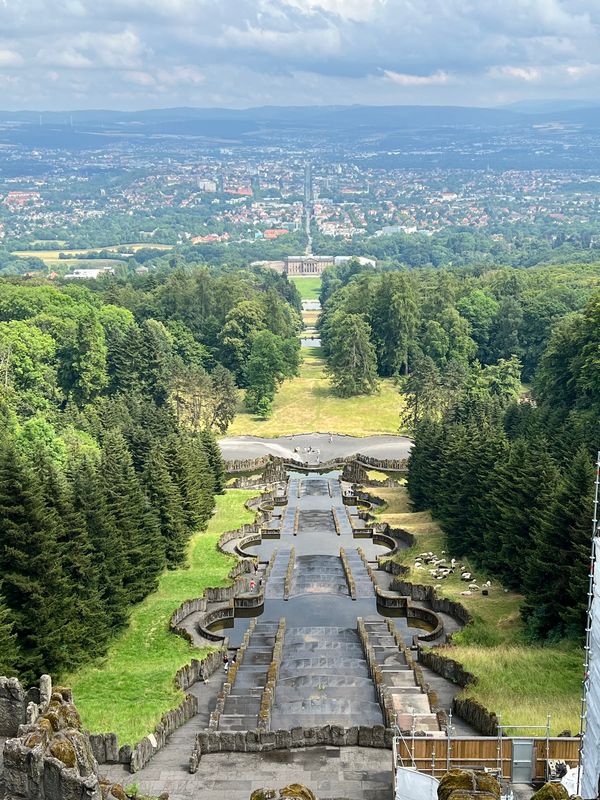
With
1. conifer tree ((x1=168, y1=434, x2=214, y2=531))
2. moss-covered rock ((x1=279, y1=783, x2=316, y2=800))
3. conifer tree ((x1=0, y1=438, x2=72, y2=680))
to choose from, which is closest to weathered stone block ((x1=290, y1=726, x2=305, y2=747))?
conifer tree ((x1=0, y1=438, x2=72, y2=680))

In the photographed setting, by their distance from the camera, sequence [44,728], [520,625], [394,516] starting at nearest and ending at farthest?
[44,728] < [520,625] < [394,516]

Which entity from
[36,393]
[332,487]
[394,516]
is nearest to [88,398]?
[36,393]

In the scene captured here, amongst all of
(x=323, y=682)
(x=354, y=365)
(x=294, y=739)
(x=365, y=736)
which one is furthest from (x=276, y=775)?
(x=354, y=365)

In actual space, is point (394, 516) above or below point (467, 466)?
below

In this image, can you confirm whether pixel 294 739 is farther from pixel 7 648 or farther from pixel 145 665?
pixel 145 665

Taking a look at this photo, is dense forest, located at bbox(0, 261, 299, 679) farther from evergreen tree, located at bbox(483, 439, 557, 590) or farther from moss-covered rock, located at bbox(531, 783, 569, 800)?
moss-covered rock, located at bbox(531, 783, 569, 800)

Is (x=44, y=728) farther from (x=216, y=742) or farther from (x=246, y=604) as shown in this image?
(x=246, y=604)

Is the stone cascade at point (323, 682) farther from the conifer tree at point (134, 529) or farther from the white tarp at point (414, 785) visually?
the white tarp at point (414, 785)
